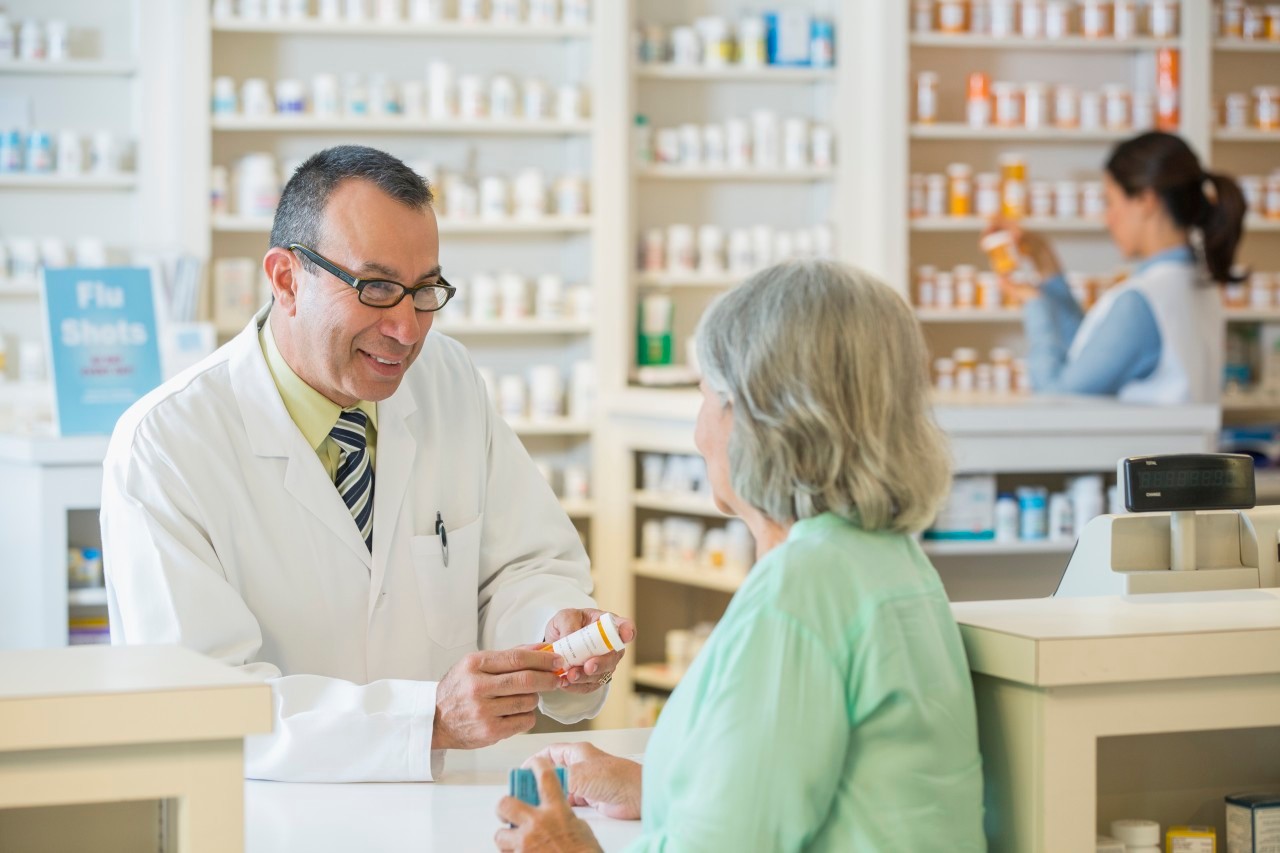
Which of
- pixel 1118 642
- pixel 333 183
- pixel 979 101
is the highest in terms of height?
pixel 979 101

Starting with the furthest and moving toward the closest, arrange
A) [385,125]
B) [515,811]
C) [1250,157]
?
[1250,157], [385,125], [515,811]

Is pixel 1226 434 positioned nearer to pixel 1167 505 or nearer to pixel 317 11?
pixel 317 11

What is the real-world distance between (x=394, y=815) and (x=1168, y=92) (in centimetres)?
522

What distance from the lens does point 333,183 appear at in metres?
2.06

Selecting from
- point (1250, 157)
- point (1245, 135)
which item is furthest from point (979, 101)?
point (1250, 157)

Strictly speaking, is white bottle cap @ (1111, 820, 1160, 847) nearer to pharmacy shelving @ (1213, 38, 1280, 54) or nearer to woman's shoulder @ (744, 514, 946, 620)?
woman's shoulder @ (744, 514, 946, 620)

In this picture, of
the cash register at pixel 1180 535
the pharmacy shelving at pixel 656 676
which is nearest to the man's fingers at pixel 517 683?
the cash register at pixel 1180 535

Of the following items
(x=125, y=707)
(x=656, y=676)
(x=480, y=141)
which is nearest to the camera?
(x=125, y=707)

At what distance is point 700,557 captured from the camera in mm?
4828

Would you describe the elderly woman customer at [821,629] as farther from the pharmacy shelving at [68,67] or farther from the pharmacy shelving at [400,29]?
the pharmacy shelving at [68,67]

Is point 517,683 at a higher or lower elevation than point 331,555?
lower

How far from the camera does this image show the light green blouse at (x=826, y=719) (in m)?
1.20

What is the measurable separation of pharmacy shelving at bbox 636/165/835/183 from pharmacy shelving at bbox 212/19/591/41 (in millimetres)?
606

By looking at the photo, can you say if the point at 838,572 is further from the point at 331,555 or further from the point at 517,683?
the point at 331,555
